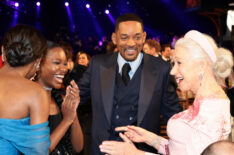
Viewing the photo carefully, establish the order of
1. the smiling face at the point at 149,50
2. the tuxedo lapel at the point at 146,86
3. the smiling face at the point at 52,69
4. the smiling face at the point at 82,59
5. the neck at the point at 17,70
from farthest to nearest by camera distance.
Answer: the smiling face at the point at 82,59
the smiling face at the point at 149,50
the tuxedo lapel at the point at 146,86
the smiling face at the point at 52,69
the neck at the point at 17,70

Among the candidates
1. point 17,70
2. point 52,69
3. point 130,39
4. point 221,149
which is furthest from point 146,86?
point 221,149

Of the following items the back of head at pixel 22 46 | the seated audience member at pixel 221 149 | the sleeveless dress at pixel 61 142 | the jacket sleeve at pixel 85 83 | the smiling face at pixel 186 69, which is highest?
the back of head at pixel 22 46

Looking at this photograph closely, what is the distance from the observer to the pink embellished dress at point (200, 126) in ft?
4.96

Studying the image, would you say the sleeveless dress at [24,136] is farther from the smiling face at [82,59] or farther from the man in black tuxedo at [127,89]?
the smiling face at [82,59]

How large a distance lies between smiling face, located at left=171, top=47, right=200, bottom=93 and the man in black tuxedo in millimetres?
605

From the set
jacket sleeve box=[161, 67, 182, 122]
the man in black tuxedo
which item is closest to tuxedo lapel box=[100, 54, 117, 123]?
the man in black tuxedo

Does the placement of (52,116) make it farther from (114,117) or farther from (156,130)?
(156,130)

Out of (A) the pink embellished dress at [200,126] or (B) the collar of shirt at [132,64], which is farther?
(B) the collar of shirt at [132,64]

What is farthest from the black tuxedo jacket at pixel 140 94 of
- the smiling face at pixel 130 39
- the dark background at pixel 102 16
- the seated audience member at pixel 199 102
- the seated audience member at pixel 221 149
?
the dark background at pixel 102 16

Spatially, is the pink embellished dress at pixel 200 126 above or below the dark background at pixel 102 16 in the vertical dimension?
below

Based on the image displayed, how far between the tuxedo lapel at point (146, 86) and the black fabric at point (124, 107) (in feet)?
0.27

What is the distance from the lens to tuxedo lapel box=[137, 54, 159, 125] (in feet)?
7.49

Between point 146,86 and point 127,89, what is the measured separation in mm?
176

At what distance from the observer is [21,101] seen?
140 centimetres
